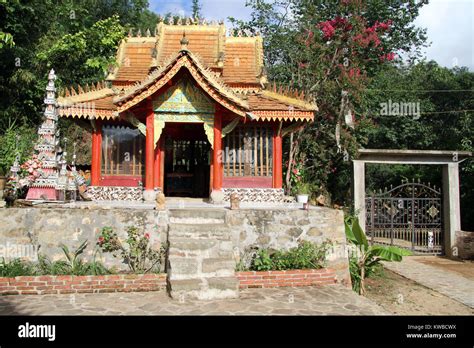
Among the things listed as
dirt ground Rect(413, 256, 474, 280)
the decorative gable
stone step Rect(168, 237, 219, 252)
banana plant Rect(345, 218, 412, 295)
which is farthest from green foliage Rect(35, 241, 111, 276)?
dirt ground Rect(413, 256, 474, 280)

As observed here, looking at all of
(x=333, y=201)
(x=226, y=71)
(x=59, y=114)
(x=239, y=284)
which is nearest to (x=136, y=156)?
(x=59, y=114)

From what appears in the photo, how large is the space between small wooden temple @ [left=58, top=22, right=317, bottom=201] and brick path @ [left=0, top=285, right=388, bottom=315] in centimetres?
410

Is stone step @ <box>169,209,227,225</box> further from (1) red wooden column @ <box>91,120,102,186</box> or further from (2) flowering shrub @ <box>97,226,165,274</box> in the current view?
(1) red wooden column @ <box>91,120,102,186</box>

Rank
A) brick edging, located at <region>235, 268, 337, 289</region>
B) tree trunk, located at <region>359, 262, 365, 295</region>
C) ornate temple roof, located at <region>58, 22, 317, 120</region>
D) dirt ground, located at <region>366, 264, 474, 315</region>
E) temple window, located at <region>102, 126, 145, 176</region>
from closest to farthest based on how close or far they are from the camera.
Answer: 1. brick edging, located at <region>235, 268, 337, 289</region>
2. dirt ground, located at <region>366, 264, 474, 315</region>
3. tree trunk, located at <region>359, 262, 365, 295</region>
4. ornate temple roof, located at <region>58, 22, 317, 120</region>
5. temple window, located at <region>102, 126, 145, 176</region>

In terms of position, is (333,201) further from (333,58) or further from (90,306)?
(90,306)

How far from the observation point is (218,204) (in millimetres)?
10211

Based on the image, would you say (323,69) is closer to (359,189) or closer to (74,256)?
(359,189)

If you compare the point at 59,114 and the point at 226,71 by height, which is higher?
the point at 226,71

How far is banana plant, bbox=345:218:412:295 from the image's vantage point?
29.8ft

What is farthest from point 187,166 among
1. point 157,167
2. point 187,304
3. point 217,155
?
point 187,304
